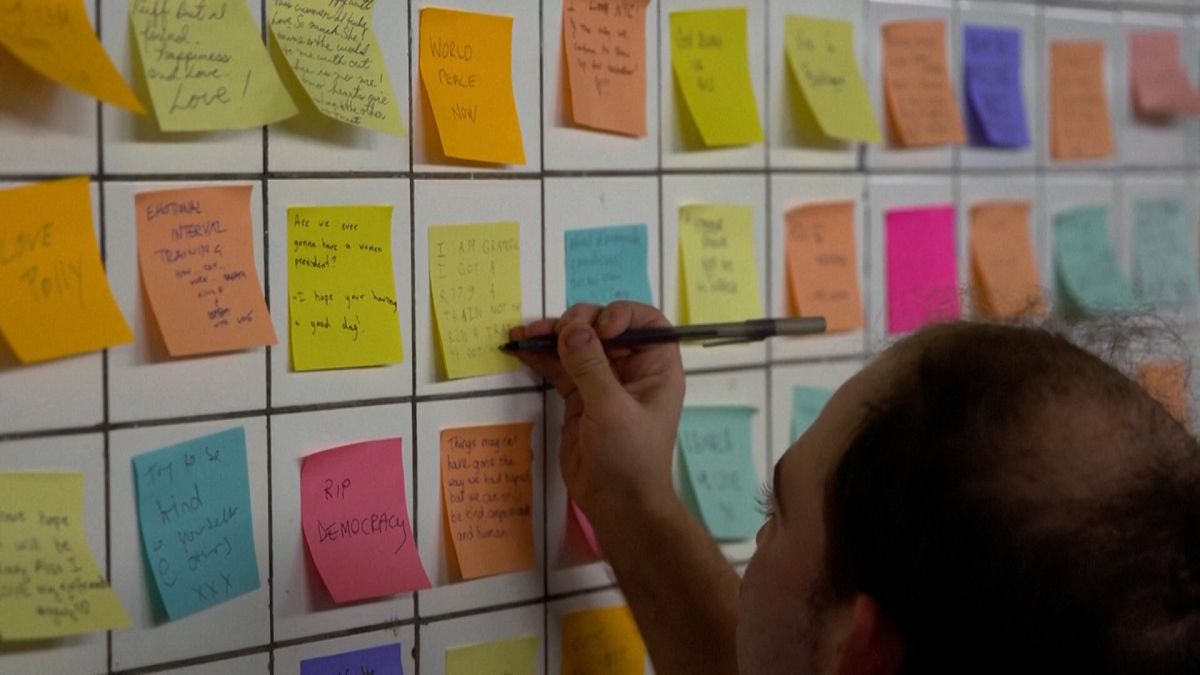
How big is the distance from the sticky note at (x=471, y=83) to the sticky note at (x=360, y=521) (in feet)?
0.89

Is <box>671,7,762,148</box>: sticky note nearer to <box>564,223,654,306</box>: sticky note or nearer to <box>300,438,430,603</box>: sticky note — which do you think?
<box>564,223,654,306</box>: sticky note

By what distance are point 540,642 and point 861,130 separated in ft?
2.17

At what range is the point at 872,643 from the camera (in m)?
1.01

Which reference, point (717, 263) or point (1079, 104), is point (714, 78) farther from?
point (1079, 104)

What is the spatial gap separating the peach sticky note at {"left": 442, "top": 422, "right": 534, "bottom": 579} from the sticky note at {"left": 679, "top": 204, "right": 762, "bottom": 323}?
241 millimetres

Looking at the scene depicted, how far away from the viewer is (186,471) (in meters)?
1.18

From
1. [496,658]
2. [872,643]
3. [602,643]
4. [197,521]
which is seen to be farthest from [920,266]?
[197,521]

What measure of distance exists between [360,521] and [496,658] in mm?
208

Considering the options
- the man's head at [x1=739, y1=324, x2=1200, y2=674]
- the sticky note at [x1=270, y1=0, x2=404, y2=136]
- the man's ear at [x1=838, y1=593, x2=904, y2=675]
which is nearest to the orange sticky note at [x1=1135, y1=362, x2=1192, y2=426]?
the man's head at [x1=739, y1=324, x2=1200, y2=674]

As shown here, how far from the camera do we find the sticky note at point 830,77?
1607 mm

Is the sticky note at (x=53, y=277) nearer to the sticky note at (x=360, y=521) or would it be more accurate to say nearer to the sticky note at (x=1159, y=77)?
the sticky note at (x=360, y=521)

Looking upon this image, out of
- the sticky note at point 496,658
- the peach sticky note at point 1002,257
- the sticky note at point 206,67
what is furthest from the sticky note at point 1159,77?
the sticky note at point 206,67

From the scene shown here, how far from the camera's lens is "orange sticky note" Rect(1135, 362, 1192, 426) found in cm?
116

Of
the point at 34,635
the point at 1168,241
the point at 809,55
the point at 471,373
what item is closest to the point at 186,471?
the point at 34,635
